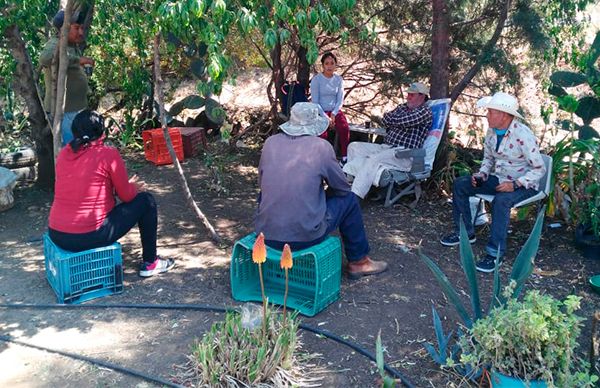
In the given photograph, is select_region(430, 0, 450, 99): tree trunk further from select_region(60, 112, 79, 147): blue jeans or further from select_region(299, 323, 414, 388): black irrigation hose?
select_region(60, 112, 79, 147): blue jeans

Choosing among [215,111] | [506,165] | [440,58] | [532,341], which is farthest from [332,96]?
[532,341]

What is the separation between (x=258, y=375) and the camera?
10.3ft

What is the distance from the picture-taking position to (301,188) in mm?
3990

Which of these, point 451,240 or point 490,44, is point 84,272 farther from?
point 490,44

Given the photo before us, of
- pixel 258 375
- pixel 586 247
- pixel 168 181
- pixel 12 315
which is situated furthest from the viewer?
pixel 168 181

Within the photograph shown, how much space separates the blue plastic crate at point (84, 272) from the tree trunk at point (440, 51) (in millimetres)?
3783

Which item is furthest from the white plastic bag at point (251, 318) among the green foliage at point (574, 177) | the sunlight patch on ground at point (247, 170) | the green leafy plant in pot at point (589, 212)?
the sunlight patch on ground at point (247, 170)

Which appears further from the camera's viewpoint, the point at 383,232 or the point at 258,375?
the point at 383,232

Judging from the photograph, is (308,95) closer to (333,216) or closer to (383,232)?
(383,232)

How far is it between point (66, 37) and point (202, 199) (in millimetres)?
2124

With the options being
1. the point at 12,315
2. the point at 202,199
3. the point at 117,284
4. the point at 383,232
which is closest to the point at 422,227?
the point at 383,232

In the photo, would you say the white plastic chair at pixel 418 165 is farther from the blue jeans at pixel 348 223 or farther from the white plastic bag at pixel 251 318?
the white plastic bag at pixel 251 318

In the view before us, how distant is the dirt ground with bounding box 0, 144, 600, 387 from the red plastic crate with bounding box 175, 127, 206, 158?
1763 millimetres

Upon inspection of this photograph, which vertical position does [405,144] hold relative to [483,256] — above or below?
above
